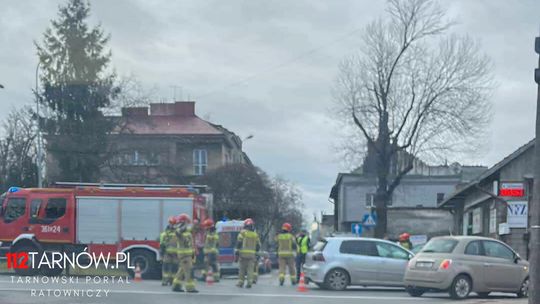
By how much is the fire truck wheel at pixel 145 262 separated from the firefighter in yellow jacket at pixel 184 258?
5521mm

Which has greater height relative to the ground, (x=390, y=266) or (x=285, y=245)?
(x=285, y=245)

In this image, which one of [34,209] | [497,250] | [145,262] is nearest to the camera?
[497,250]

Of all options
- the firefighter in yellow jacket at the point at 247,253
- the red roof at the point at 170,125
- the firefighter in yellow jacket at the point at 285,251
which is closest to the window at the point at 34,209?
the firefighter in yellow jacket at the point at 247,253

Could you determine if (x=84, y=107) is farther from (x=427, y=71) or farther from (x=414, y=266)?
(x=414, y=266)

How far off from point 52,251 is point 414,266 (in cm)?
1116

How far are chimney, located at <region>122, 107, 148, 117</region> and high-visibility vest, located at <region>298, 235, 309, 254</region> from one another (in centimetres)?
1956

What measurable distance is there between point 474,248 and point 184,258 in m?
6.61

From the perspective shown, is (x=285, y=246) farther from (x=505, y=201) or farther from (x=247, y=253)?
(x=505, y=201)

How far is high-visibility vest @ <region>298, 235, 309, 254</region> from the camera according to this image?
26.6 m

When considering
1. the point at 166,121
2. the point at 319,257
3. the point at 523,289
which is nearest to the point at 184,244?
the point at 319,257

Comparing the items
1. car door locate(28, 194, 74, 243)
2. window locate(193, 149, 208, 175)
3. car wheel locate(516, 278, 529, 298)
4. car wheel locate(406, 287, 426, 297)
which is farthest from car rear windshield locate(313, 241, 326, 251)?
window locate(193, 149, 208, 175)

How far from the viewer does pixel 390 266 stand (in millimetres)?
22359

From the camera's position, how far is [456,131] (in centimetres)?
4266

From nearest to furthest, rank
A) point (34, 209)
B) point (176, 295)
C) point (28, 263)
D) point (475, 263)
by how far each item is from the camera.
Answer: point (176, 295) → point (475, 263) → point (28, 263) → point (34, 209)
